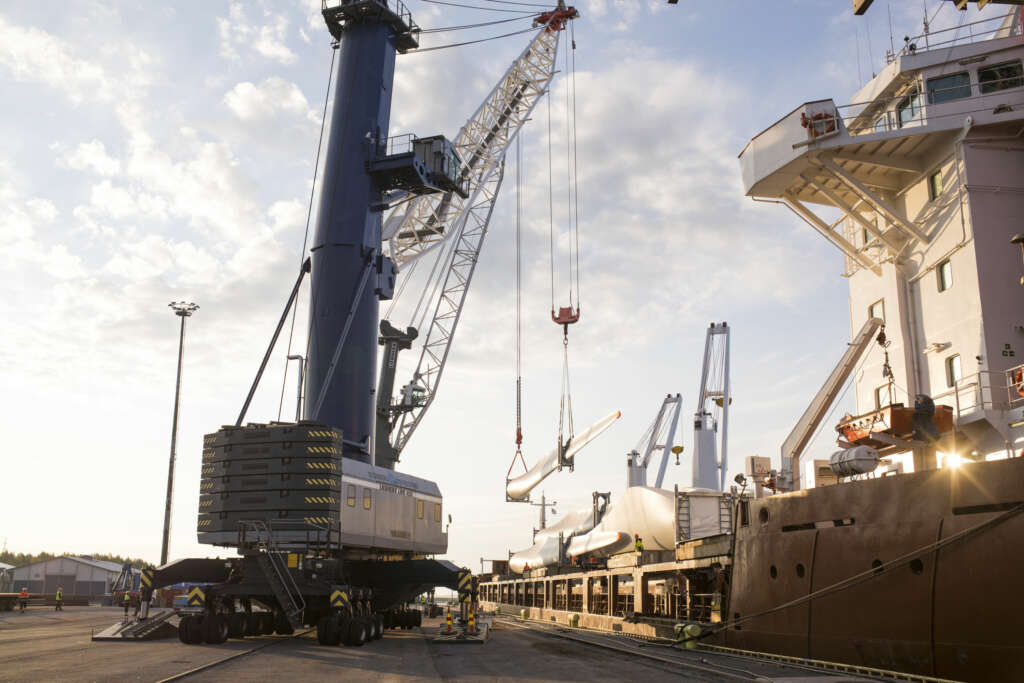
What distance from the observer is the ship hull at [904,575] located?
47.0 ft

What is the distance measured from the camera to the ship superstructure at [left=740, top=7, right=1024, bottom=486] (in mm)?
23078

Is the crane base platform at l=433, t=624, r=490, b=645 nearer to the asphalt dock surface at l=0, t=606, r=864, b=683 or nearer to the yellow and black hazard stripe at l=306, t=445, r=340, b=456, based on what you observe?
the asphalt dock surface at l=0, t=606, r=864, b=683

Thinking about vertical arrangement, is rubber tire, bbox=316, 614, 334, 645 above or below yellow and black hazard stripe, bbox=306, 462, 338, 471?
below

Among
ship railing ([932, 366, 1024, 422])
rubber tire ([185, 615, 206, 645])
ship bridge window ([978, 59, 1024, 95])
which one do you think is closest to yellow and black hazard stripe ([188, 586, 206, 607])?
rubber tire ([185, 615, 206, 645])

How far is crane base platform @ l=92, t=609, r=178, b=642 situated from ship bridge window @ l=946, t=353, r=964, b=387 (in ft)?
80.8

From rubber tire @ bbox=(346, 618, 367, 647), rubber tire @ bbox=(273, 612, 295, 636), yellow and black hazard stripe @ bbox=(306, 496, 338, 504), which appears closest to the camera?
rubber tire @ bbox=(346, 618, 367, 647)

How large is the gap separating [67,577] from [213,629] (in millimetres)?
70809

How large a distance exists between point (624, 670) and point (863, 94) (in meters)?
22.3

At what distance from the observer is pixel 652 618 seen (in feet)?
94.5

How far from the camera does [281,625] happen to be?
27.6 m

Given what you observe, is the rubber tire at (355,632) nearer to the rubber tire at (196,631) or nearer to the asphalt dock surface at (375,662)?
the asphalt dock surface at (375,662)

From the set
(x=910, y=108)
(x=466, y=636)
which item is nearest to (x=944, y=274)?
(x=910, y=108)

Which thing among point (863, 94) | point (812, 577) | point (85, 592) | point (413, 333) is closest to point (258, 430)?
point (812, 577)

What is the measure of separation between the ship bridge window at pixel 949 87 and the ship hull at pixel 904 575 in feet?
48.1
